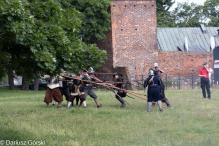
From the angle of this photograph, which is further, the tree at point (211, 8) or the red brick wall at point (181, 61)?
the tree at point (211, 8)

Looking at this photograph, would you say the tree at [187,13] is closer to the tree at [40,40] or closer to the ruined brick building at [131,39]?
the ruined brick building at [131,39]

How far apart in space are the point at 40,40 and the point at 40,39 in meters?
0.02

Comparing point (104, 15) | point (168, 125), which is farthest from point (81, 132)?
point (104, 15)

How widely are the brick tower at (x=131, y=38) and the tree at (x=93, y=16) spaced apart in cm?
132

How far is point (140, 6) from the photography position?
97.2 feet

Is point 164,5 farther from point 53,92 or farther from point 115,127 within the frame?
point 115,127

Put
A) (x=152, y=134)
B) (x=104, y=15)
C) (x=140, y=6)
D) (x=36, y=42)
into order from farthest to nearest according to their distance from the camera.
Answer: (x=140, y=6)
(x=104, y=15)
(x=152, y=134)
(x=36, y=42)

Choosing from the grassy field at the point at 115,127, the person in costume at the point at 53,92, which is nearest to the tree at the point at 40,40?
the grassy field at the point at 115,127

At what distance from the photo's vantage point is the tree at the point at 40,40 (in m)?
6.62

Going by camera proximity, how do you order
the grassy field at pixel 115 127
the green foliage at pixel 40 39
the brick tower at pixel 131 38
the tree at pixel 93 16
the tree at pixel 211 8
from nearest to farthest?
the green foliage at pixel 40 39 → the grassy field at pixel 115 127 → the tree at pixel 93 16 → the brick tower at pixel 131 38 → the tree at pixel 211 8

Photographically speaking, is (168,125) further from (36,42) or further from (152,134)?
(36,42)

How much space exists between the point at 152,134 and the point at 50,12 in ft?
12.5

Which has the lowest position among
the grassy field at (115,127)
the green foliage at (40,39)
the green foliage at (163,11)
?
the grassy field at (115,127)

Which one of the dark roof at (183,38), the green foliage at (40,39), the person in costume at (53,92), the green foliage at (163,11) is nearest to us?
the green foliage at (40,39)
